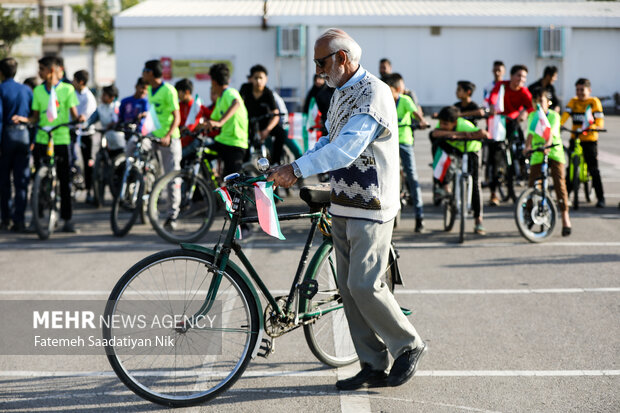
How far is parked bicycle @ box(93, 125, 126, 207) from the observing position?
40.3 ft

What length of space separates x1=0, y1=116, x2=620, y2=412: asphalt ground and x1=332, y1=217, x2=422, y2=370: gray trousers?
0.27 metres

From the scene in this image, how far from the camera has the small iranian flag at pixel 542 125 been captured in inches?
396

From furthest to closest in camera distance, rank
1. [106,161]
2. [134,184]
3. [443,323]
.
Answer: [106,161] < [134,184] < [443,323]

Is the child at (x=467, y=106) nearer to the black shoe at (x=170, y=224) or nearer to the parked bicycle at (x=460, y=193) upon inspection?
the parked bicycle at (x=460, y=193)

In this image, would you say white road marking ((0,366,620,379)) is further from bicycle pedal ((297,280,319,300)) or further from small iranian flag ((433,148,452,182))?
small iranian flag ((433,148,452,182))

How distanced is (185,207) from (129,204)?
115 cm

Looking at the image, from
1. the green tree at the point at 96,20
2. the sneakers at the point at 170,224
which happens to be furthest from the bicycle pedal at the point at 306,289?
the green tree at the point at 96,20

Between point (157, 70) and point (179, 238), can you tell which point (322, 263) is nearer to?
point (179, 238)

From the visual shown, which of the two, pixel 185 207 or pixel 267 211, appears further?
pixel 185 207

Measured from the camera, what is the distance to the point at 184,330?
4.80 metres

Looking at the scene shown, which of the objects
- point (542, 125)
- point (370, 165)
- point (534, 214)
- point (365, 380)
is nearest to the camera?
point (370, 165)

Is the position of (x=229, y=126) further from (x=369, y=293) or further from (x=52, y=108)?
(x=369, y=293)

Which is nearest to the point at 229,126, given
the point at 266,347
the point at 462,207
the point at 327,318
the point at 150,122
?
the point at 150,122

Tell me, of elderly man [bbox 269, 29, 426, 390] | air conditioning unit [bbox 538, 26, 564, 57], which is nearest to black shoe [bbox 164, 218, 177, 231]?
elderly man [bbox 269, 29, 426, 390]
